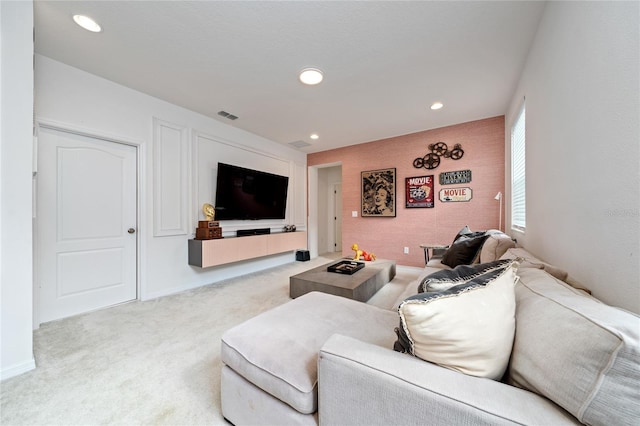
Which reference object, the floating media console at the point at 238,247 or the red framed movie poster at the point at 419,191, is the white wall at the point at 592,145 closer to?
the red framed movie poster at the point at 419,191

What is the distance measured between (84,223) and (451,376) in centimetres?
339

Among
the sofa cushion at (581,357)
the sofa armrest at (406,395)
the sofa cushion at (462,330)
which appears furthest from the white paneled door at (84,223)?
the sofa cushion at (581,357)

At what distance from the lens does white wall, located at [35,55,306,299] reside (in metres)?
2.26

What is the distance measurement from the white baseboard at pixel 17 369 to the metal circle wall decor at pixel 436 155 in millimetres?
4766

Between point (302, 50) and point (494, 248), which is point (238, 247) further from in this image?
point (494, 248)

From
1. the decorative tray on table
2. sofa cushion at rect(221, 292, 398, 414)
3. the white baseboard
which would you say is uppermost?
sofa cushion at rect(221, 292, 398, 414)

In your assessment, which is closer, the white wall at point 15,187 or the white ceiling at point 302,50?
the white wall at point 15,187

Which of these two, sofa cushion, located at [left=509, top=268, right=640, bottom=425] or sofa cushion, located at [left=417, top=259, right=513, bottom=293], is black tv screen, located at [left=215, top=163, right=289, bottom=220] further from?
sofa cushion, located at [left=509, top=268, right=640, bottom=425]

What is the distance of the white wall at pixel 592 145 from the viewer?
2.64ft

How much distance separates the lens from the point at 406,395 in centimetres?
67

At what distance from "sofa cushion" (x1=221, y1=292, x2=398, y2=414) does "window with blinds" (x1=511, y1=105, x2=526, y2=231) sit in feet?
7.05

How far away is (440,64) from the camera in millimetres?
2238

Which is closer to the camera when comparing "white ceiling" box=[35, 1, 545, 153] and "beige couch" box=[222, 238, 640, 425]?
"beige couch" box=[222, 238, 640, 425]

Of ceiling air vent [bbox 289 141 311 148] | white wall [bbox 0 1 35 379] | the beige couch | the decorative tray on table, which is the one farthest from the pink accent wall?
white wall [bbox 0 1 35 379]
